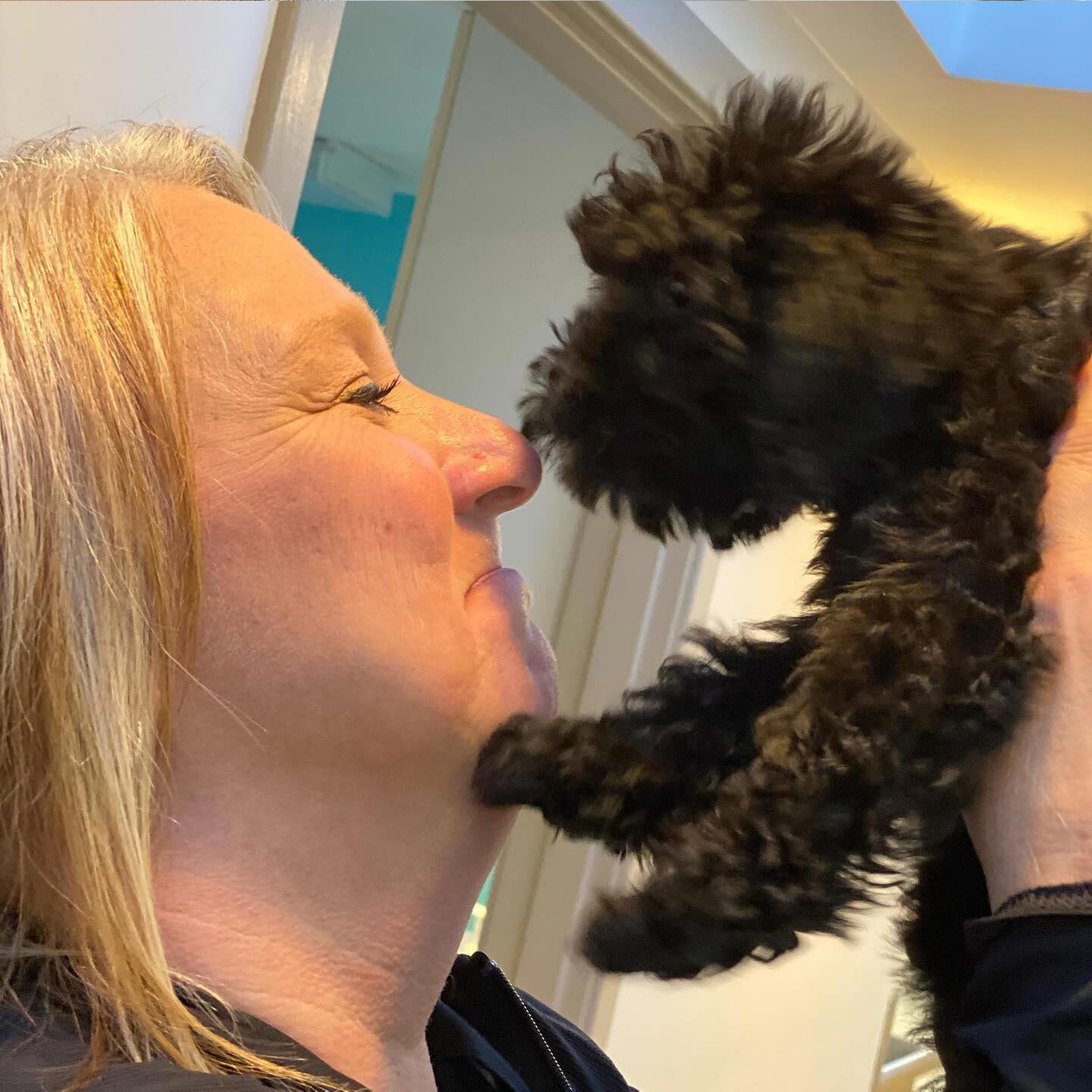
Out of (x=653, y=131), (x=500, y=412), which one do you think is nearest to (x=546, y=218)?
(x=500, y=412)

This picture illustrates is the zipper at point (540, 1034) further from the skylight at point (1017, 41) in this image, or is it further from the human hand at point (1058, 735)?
the skylight at point (1017, 41)

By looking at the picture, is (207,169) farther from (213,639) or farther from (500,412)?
(500,412)

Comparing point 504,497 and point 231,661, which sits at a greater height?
point 504,497

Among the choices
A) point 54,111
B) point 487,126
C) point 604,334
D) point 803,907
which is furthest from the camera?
point 487,126

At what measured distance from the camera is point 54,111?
1.22m

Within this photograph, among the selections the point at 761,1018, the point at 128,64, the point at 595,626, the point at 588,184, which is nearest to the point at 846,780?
the point at 128,64

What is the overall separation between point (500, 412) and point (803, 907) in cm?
215

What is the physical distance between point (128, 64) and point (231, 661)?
0.85 m

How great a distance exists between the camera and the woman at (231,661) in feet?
2.34

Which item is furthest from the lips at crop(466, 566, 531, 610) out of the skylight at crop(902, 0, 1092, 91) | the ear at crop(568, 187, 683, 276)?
the skylight at crop(902, 0, 1092, 91)

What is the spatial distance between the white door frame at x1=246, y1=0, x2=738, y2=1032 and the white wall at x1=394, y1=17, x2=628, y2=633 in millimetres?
67

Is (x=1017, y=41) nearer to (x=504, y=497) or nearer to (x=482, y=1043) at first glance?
(x=504, y=497)

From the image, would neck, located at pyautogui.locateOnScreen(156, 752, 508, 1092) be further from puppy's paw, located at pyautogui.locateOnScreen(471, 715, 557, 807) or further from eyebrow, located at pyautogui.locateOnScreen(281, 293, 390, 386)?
eyebrow, located at pyautogui.locateOnScreen(281, 293, 390, 386)

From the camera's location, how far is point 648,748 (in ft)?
2.40
